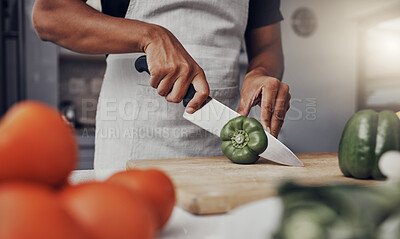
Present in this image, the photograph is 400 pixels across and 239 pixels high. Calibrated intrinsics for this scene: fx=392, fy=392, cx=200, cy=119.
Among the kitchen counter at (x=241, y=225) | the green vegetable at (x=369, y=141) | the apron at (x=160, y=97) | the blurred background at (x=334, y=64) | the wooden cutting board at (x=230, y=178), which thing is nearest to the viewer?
the kitchen counter at (x=241, y=225)

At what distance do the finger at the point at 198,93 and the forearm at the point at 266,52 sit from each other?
42 cm

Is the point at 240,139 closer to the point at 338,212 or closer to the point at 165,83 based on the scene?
the point at 165,83

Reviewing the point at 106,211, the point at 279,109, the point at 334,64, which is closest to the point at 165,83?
the point at 279,109

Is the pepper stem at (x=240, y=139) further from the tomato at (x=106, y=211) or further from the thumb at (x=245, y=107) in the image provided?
the tomato at (x=106, y=211)

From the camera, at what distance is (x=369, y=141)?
2.65 feet

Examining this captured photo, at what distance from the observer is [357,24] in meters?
3.75

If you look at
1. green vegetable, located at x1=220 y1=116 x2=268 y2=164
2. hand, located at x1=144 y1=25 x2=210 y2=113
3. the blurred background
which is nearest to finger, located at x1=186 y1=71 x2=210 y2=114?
hand, located at x1=144 y1=25 x2=210 y2=113

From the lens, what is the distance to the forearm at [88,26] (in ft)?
3.81

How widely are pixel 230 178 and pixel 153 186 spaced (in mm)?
462

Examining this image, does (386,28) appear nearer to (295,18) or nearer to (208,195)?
(295,18)

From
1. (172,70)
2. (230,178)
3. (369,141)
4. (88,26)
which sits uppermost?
(88,26)

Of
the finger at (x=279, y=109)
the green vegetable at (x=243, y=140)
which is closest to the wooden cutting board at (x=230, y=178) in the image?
the green vegetable at (x=243, y=140)

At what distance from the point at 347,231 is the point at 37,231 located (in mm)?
214

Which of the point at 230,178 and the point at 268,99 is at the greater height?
the point at 268,99
